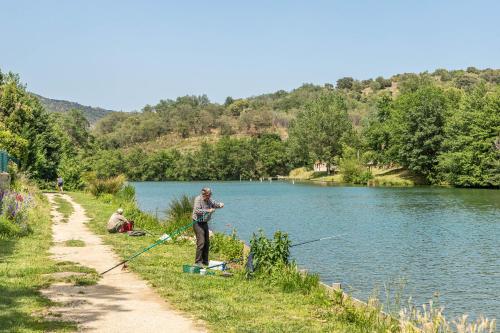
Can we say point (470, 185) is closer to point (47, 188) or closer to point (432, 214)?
point (432, 214)

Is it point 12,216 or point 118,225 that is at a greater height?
point 12,216

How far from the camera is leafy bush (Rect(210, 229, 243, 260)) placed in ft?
53.5

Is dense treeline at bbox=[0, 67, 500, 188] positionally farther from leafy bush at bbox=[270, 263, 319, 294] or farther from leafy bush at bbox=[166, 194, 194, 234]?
leafy bush at bbox=[270, 263, 319, 294]

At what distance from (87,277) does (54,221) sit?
532 inches

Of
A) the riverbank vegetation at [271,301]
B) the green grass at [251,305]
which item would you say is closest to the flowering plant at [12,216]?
the riverbank vegetation at [271,301]

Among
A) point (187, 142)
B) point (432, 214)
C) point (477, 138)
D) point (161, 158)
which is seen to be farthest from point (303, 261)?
point (187, 142)

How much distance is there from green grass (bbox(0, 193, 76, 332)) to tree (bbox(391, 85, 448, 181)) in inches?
2553

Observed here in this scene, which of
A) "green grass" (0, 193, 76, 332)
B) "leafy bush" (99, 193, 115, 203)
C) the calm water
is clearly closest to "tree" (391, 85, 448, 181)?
the calm water

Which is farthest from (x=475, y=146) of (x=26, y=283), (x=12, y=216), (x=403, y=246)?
(x=26, y=283)

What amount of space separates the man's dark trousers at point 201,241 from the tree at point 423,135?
66038mm

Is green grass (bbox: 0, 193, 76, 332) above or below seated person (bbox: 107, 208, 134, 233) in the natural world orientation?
below

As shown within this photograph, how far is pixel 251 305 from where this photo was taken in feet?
33.0

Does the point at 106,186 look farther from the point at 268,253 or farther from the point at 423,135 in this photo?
the point at 423,135

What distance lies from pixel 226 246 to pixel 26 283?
7.13 m
